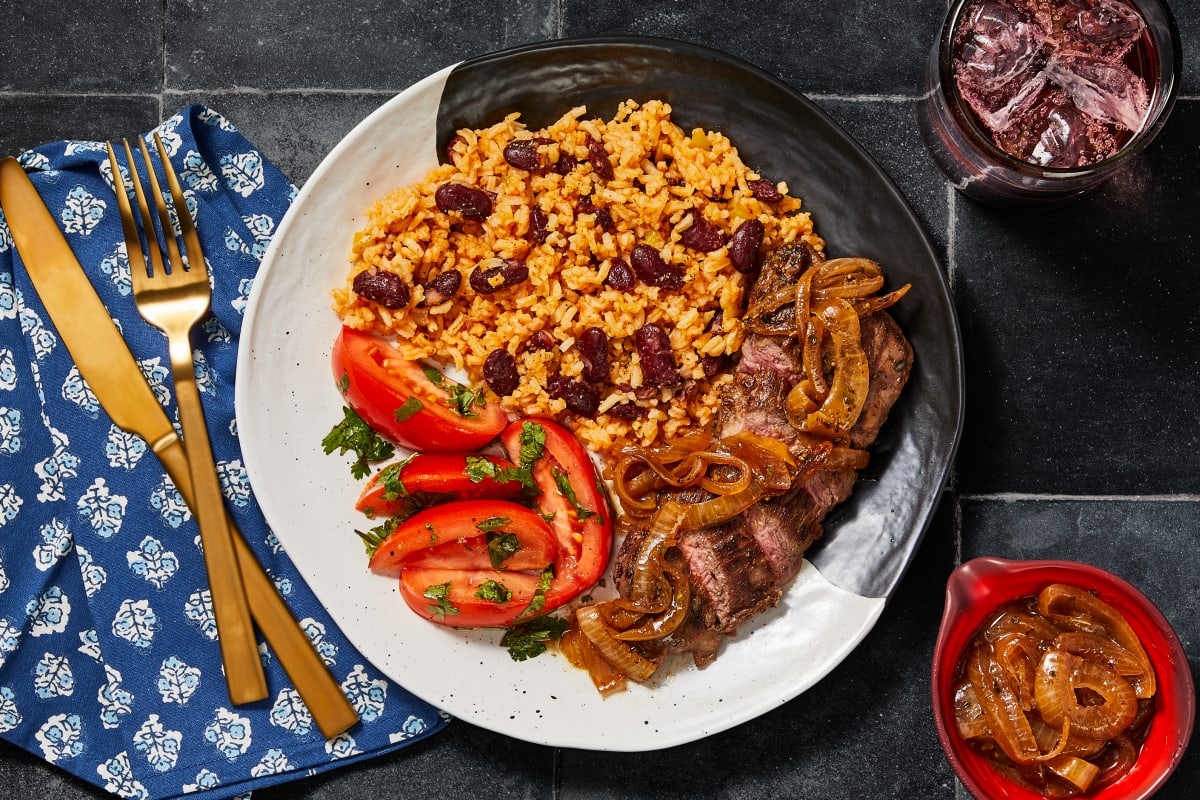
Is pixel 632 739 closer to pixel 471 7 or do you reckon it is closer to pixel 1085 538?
pixel 1085 538

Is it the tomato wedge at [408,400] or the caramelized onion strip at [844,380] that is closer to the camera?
the caramelized onion strip at [844,380]

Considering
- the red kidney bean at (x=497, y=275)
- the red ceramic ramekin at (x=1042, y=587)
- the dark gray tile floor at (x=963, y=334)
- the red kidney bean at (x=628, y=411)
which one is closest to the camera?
the red ceramic ramekin at (x=1042, y=587)

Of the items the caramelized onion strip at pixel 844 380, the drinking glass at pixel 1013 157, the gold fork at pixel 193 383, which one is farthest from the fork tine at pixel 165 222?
the drinking glass at pixel 1013 157

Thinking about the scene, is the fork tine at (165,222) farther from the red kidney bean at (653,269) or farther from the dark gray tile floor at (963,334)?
the red kidney bean at (653,269)

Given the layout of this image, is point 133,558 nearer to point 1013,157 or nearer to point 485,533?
point 485,533

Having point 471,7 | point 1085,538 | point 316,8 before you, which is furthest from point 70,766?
point 1085,538

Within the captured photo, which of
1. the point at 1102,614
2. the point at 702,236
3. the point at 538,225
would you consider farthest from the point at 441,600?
the point at 1102,614

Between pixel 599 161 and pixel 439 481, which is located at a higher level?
pixel 599 161
